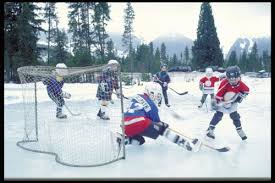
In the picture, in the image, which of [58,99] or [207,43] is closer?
[58,99]

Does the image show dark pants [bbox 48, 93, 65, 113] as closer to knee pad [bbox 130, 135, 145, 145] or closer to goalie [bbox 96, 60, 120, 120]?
goalie [bbox 96, 60, 120, 120]

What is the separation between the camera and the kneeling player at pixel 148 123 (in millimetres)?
2916

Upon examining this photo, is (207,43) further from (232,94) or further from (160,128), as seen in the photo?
(160,128)

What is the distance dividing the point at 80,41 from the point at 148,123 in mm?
13630

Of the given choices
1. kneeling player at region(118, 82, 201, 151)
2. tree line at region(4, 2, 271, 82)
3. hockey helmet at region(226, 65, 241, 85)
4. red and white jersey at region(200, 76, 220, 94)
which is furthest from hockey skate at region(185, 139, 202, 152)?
tree line at region(4, 2, 271, 82)

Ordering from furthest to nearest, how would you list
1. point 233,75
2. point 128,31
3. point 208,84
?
point 128,31 < point 208,84 < point 233,75

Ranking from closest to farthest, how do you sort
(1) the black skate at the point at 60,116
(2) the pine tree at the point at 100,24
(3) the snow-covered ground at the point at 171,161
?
(3) the snow-covered ground at the point at 171,161, (1) the black skate at the point at 60,116, (2) the pine tree at the point at 100,24

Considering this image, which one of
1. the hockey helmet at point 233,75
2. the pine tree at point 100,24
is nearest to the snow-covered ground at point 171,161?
the hockey helmet at point 233,75

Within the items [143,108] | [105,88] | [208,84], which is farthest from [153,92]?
[208,84]

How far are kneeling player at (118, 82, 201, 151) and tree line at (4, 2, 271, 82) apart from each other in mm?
8935

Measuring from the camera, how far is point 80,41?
15953 millimetres

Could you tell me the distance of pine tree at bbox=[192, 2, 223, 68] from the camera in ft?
68.7

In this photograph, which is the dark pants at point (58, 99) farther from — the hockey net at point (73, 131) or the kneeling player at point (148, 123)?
the kneeling player at point (148, 123)

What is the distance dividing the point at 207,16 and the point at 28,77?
18.8 metres
